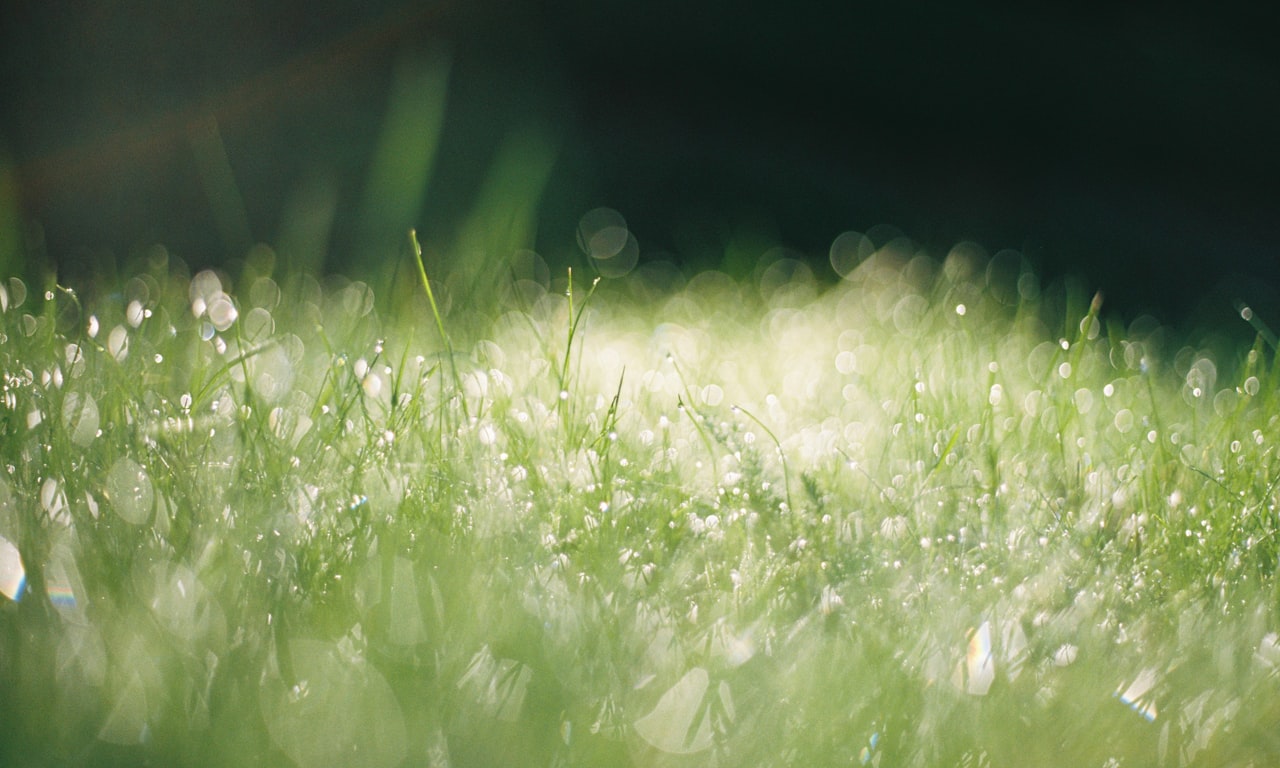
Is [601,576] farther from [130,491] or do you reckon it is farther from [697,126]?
[697,126]

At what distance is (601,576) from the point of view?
3.60 feet

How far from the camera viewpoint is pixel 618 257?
149 inches

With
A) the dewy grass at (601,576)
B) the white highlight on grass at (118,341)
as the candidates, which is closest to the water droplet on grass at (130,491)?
the dewy grass at (601,576)

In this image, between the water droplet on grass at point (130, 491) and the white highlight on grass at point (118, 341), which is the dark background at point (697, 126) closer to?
the white highlight on grass at point (118, 341)

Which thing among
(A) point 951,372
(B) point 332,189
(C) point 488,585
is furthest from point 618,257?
(C) point 488,585

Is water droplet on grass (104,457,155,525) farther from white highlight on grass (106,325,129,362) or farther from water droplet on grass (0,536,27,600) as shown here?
white highlight on grass (106,325,129,362)

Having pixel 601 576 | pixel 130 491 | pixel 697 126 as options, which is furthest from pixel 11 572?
pixel 697 126

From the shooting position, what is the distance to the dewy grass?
0.93 metres

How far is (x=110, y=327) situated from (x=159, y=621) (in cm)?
93

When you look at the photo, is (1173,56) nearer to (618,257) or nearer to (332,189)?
(618,257)

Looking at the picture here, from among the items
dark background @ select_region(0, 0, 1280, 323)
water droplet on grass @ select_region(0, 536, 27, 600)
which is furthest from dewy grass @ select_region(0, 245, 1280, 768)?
dark background @ select_region(0, 0, 1280, 323)

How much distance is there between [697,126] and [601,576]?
11.1ft

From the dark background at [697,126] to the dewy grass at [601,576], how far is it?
212 cm

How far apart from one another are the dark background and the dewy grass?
2.12m
